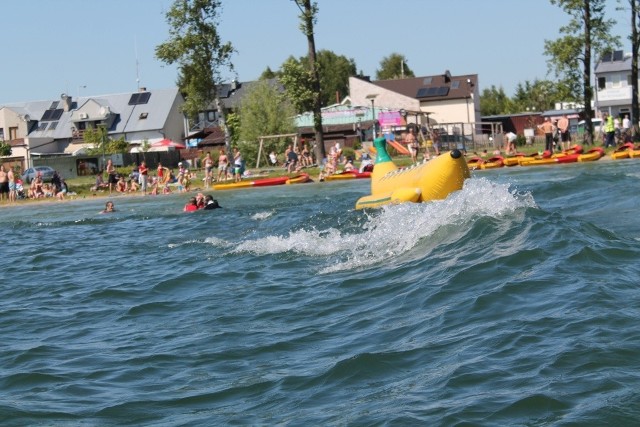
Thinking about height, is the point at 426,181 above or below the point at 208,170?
above

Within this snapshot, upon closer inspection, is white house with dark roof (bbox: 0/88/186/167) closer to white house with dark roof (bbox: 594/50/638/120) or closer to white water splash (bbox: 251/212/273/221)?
white house with dark roof (bbox: 594/50/638/120)

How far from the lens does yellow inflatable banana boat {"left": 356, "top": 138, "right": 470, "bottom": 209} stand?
17844 mm

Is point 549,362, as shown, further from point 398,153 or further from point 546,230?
point 398,153

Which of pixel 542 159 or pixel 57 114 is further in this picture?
pixel 57 114

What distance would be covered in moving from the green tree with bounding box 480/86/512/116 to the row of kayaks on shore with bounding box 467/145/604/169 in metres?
74.2

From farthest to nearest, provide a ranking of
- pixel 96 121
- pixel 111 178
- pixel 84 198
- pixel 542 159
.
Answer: pixel 96 121
pixel 111 178
pixel 84 198
pixel 542 159

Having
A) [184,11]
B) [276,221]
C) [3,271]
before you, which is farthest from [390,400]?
[184,11]

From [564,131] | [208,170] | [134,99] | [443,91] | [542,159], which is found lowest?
[542,159]

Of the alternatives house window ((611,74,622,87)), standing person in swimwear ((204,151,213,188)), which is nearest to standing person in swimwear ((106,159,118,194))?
standing person in swimwear ((204,151,213,188))

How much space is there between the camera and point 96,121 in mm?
84250

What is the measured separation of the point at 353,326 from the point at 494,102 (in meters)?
114

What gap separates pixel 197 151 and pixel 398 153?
2194 cm

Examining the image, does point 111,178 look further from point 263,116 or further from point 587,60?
point 263,116

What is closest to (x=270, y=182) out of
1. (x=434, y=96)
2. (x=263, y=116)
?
(x=263, y=116)
